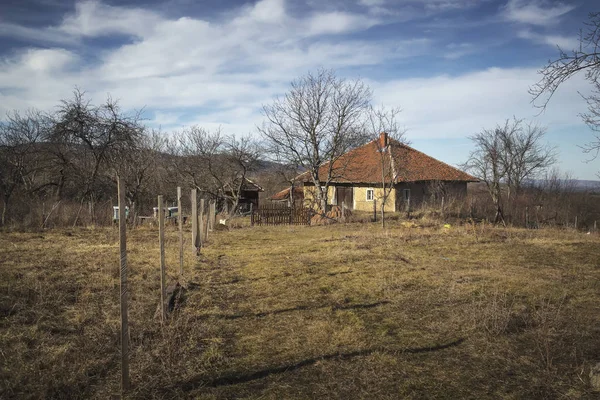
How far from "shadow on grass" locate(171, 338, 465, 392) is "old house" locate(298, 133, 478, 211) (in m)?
22.1

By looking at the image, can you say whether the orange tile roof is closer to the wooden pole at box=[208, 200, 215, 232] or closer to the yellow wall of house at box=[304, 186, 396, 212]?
the yellow wall of house at box=[304, 186, 396, 212]

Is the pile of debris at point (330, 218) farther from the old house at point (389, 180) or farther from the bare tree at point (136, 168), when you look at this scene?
the bare tree at point (136, 168)

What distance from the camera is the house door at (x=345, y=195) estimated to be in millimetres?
30641

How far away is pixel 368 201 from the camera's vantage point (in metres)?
29.1

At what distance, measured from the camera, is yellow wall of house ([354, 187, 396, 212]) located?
27844 mm

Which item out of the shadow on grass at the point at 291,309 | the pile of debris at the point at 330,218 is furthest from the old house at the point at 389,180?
the shadow on grass at the point at 291,309

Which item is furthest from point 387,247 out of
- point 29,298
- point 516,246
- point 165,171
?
point 165,171

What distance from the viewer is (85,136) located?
20.8m

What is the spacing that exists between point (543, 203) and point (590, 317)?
26804mm

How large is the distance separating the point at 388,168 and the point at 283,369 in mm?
24511

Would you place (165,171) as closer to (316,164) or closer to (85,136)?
(85,136)

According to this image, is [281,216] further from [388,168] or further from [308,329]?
[308,329]

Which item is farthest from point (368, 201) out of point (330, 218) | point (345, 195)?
point (330, 218)

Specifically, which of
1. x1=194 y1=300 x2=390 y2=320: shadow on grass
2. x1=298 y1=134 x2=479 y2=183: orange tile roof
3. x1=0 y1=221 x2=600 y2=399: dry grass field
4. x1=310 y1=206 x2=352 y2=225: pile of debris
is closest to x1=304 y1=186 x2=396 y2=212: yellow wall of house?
x1=298 y1=134 x2=479 y2=183: orange tile roof
